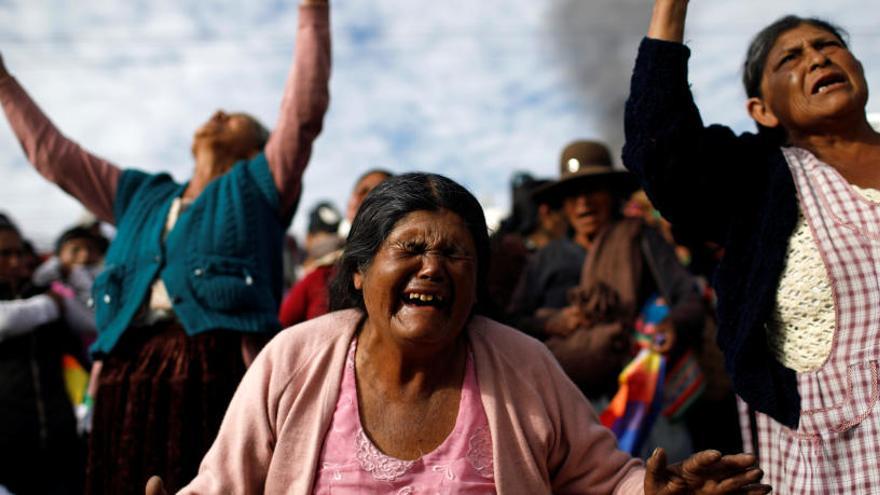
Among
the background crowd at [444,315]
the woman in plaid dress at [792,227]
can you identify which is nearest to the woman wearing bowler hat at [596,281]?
the background crowd at [444,315]

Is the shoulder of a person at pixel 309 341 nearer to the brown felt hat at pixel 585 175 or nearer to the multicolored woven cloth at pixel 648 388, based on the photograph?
the multicolored woven cloth at pixel 648 388

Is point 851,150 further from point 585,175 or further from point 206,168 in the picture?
point 206,168

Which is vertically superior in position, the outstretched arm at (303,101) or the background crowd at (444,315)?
the outstretched arm at (303,101)

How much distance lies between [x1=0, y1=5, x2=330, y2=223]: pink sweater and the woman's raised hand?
146 cm

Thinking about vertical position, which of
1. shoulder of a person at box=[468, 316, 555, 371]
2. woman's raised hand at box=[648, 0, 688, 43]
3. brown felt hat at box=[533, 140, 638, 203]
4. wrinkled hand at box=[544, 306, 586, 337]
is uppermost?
woman's raised hand at box=[648, 0, 688, 43]

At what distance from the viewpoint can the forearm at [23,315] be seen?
4.20 m

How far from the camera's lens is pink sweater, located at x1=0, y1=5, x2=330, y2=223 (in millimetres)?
3168

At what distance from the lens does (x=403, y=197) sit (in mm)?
2248

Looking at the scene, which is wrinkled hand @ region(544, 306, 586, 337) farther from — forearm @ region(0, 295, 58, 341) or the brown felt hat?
forearm @ region(0, 295, 58, 341)

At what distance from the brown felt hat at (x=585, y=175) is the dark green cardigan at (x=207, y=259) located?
1.83 metres

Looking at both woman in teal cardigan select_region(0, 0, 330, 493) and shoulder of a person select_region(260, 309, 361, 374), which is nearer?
shoulder of a person select_region(260, 309, 361, 374)

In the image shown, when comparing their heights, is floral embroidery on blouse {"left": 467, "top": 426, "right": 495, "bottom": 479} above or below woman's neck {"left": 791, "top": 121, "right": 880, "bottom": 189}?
below

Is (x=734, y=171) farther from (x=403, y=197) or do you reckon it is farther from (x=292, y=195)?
(x=292, y=195)

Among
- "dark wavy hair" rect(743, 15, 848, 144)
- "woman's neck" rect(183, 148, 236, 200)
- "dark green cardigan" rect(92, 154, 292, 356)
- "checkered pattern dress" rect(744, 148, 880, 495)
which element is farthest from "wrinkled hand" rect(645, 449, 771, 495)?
"woman's neck" rect(183, 148, 236, 200)
